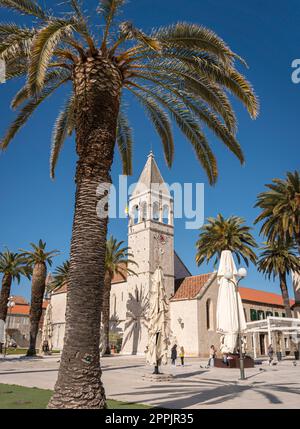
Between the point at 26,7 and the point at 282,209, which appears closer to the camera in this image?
the point at 26,7

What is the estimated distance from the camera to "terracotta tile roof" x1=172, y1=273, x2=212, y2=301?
43106 mm

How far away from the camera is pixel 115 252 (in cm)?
3919

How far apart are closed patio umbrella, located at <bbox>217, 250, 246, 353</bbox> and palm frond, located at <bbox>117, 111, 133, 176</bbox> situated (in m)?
9.12

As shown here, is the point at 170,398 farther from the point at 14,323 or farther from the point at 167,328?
the point at 14,323

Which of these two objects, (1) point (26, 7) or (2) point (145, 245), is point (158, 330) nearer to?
(1) point (26, 7)

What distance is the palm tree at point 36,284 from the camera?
1318 inches

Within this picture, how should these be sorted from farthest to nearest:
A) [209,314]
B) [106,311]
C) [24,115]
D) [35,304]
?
[209,314], [106,311], [35,304], [24,115]

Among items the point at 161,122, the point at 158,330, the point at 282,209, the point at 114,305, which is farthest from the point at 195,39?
the point at 114,305

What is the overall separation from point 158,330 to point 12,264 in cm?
2402

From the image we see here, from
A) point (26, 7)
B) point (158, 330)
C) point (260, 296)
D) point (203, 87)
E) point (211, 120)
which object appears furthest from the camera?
point (260, 296)

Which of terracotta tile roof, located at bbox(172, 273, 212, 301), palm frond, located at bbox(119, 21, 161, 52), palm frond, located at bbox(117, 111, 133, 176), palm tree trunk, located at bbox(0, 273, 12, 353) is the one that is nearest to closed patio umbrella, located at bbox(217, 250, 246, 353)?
palm frond, located at bbox(117, 111, 133, 176)

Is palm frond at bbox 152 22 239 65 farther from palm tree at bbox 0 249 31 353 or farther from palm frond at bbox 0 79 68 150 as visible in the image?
palm tree at bbox 0 249 31 353

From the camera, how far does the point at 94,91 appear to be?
28.3 ft

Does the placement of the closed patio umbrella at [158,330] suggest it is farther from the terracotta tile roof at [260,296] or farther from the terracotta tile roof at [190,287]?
the terracotta tile roof at [260,296]
